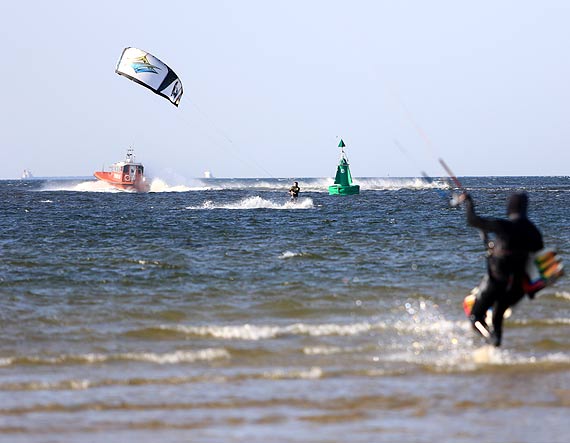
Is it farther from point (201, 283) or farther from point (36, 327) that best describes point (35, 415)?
point (201, 283)

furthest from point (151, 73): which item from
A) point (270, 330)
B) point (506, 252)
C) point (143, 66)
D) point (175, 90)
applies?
point (506, 252)

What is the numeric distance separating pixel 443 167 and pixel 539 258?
1.91 meters

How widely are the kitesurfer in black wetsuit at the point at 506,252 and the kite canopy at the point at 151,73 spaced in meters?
24.4

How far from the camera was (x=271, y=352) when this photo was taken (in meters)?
11.2

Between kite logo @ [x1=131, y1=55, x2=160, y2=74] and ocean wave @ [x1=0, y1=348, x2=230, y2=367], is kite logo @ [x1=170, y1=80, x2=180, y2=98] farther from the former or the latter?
ocean wave @ [x1=0, y1=348, x2=230, y2=367]

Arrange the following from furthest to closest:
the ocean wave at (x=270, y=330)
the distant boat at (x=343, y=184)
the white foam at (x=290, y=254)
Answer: the distant boat at (x=343, y=184)
the white foam at (x=290, y=254)
the ocean wave at (x=270, y=330)

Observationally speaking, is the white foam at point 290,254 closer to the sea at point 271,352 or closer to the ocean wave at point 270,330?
the sea at point 271,352

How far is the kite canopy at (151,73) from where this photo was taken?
33.3m

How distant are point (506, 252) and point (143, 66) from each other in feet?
85.2

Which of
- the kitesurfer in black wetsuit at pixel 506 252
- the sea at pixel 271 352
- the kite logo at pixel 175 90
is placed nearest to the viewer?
the sea at pixel 271 352

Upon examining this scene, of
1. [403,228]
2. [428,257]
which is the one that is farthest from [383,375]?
[403,228]

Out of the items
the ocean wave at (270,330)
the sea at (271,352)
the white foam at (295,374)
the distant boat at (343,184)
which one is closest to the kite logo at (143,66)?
the sea at (271,352)

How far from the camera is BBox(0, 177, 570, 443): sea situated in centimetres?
770

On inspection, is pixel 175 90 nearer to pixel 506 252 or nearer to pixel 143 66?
pixel 143 66
